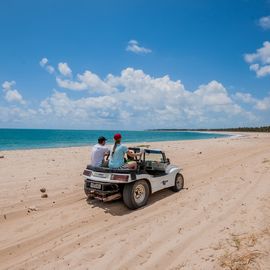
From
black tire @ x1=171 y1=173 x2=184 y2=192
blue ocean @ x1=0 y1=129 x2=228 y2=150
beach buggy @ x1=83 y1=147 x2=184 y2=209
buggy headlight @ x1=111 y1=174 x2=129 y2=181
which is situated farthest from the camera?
blue ocean @ x1=0 y1=129 x2=228 y2=150

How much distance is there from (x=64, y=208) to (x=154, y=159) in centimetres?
321

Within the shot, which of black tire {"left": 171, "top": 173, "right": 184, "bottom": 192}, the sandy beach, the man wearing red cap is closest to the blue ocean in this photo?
the sandy beach

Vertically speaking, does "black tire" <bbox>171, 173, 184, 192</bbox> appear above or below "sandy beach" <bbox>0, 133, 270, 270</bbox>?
above

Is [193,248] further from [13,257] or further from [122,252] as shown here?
[13,257]

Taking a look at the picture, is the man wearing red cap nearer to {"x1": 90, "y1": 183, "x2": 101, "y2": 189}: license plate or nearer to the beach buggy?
the beach buggy

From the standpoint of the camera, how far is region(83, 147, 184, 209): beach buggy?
23.0ft

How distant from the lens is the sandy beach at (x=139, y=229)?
176 inches

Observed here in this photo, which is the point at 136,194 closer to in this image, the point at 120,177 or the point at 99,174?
the point at 120,177

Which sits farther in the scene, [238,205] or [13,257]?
[238,205]

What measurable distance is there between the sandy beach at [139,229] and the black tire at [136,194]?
0.22 metres

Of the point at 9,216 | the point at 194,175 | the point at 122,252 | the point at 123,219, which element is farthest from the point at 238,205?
the point at 9,216

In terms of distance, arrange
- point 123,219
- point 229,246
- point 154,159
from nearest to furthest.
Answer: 1. point 229,246
2. point 123,219
3. point 154,159

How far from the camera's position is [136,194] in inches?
289

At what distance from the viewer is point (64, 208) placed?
7.39 meters
